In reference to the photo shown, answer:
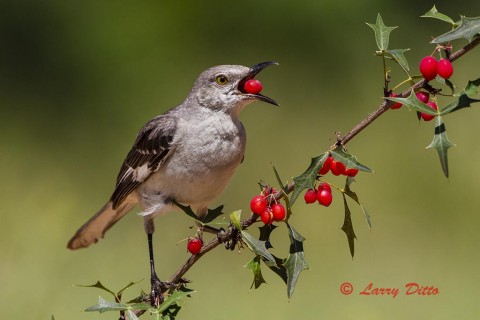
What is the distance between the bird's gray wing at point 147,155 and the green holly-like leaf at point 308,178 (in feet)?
6.70

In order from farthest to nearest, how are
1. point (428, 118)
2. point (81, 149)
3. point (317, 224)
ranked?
point (81, 149) < point (317, 224) < point (428, 118)

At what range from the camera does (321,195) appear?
9.29 ft

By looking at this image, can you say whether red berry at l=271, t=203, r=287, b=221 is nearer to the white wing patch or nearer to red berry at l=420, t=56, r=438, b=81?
red berry at l=420, t=56, r=438, b=81

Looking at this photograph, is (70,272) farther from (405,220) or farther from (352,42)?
(352,42)

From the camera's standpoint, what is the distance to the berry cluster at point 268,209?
2748mm

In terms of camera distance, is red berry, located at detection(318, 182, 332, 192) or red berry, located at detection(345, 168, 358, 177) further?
red berry, located at detection(318, 182, 332, 192)

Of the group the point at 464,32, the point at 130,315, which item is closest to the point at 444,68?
the point at 464,32

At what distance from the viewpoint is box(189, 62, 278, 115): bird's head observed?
444 cm

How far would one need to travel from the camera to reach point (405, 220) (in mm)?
6840

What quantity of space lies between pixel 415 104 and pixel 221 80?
217 cm

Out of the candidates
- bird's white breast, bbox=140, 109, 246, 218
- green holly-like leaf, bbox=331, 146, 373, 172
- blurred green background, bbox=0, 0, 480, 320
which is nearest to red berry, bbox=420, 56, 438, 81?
green holly-like leaf, bbox=331, 146, 373, 172

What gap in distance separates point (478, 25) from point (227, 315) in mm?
3744

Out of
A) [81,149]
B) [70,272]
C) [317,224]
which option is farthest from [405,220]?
[81,149]

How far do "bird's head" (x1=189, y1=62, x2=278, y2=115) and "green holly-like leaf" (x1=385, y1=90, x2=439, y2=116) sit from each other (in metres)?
1.92
